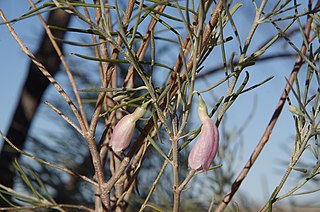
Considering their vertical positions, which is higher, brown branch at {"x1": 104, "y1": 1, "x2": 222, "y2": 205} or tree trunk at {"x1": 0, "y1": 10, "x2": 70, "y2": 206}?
tree trunk at {"x1": 0, "y1": 10, "x2": 70, "y2": 206}

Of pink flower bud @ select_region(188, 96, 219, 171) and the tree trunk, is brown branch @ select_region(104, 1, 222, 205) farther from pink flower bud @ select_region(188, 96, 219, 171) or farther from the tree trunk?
the tree trunk

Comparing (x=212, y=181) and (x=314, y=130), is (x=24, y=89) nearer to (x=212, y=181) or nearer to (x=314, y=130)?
(x=212, y=181)

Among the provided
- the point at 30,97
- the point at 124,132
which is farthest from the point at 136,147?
the point at 30,97

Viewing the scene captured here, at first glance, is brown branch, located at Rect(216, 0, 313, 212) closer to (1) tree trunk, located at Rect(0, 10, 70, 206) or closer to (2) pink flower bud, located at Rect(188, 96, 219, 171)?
(2) pink flower bud, located at Rect(188, 96, 219, 171)

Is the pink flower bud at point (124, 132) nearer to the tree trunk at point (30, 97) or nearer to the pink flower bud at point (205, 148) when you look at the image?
the pink flower bud at point (205, 148)

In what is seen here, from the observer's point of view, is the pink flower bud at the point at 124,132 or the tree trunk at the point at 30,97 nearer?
the pink flower bud at the point at 124,132

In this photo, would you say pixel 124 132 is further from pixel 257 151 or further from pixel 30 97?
pixel 30 97

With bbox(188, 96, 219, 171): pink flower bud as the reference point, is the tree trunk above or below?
above

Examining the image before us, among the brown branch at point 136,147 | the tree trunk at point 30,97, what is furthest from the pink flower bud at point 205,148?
the tree trunk at point 30,97

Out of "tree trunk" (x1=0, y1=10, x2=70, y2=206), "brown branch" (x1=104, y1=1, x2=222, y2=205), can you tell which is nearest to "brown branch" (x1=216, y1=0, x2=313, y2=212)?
"brown branch" (x1=104, y1=1, x2=222, y2=205)

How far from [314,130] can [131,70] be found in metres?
0.09

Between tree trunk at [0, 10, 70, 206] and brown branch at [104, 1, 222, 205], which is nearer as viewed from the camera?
brown branch at [104, 1, 222, 205]

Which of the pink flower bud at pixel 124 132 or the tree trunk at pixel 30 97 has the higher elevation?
the tree trunk at pixel 30 97

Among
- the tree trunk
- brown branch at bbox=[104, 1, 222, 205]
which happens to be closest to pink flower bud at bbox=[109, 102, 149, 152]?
brown branch at bbox=[104, 1, 222, 205]
